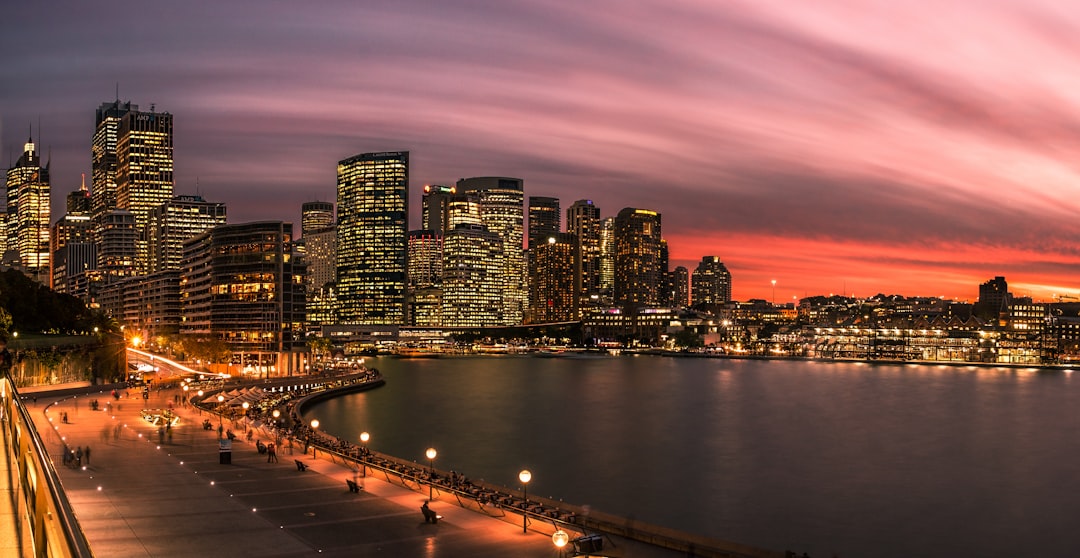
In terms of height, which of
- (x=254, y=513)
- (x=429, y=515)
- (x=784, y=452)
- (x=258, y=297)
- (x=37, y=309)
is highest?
(x=258, y=297)

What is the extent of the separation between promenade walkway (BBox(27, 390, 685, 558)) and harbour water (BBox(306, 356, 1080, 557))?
14.2 m

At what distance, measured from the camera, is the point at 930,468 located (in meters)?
50.1

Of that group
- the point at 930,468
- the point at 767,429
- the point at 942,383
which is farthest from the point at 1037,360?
the point at 930,468

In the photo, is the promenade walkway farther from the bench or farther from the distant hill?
the distant hill

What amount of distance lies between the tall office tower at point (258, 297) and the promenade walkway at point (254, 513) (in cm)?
8175

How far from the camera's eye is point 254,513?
22672 millimetres

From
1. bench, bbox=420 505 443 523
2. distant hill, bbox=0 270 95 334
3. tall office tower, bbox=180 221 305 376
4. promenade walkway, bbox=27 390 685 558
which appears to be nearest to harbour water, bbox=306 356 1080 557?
promenade walkway, bbox=27 390 685 558

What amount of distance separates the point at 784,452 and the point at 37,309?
2511 inches

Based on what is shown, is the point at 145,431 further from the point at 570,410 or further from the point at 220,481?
the point at 570,410

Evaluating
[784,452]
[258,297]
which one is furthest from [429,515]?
[258,297]

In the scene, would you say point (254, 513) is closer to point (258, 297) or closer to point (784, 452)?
point (784, 452)

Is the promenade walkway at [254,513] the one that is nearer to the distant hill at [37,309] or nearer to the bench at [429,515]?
the bench at [429,515]

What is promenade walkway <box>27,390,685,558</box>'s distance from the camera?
1933 centimetres

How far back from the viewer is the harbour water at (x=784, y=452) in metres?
35.4
